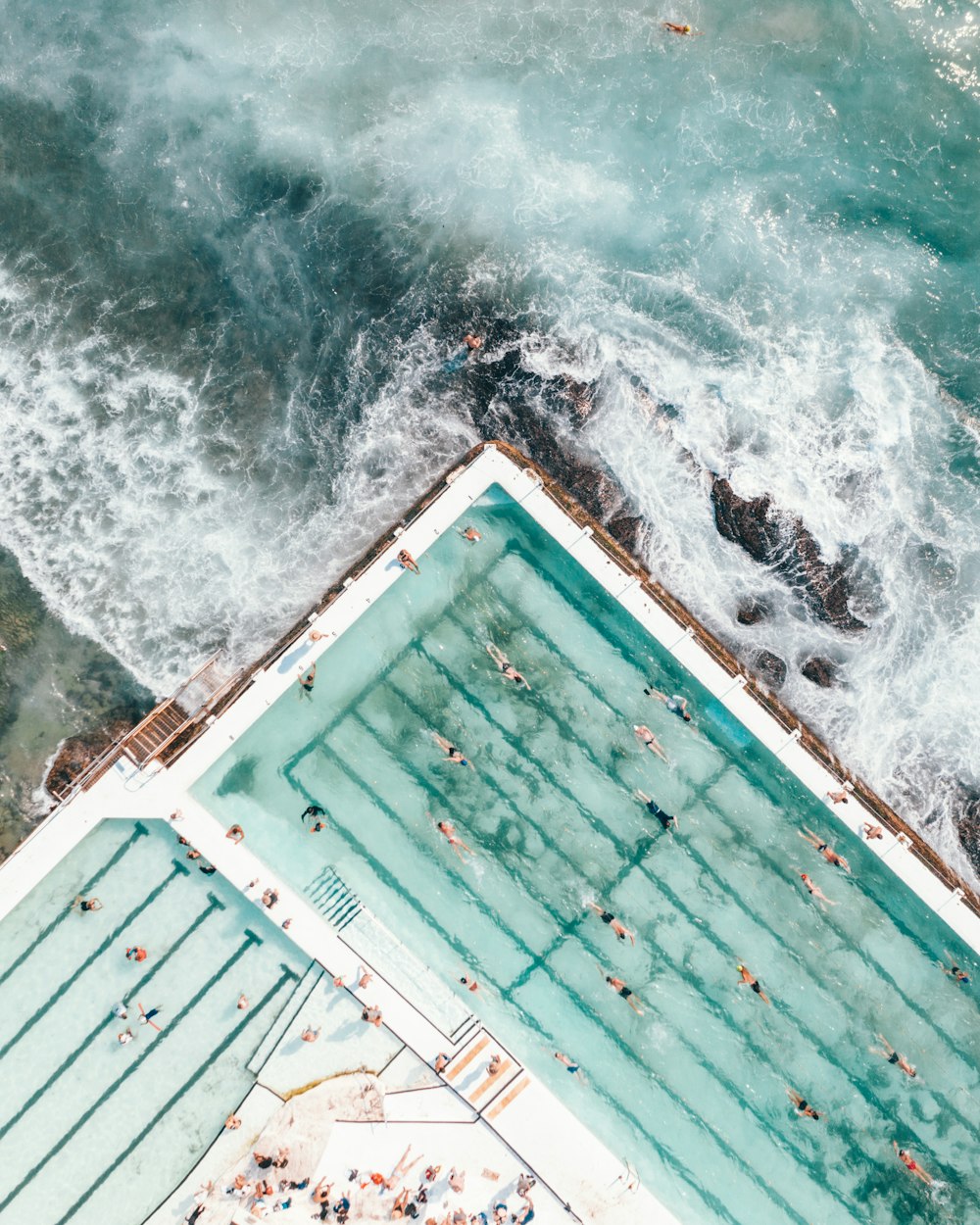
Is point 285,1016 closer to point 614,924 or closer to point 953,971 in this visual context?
point 614,924

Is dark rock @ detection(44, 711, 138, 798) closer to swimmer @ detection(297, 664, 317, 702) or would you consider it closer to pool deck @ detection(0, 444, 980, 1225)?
pool deck @ detection(0, 444, 980, 1225)

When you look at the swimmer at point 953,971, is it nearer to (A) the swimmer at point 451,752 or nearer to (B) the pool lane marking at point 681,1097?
(B) the pool lane marking at point 681,1097

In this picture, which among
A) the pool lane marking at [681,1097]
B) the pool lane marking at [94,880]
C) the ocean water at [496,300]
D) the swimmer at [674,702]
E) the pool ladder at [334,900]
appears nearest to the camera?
the pool lane marking at [94,880]

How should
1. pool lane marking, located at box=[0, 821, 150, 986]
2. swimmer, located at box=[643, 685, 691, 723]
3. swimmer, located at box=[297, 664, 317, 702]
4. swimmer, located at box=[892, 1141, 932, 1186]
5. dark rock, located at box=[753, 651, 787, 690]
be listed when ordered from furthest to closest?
1. dark rock, located at box=[753, 651, 787, 690]
2. swimmer, located at box=[643, 685, 691, 723]
3. swimmer, located at box=[892, 1141, 932, 1186]
4. swimmer, located at box=[297, 664, 317, 702]
5. pool lane marking, located at box=[0, 821, 150, 986]

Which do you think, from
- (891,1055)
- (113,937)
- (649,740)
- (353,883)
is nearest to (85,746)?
(113,937)

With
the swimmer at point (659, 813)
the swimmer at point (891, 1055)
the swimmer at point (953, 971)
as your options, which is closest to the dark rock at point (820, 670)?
the swimmer at point (659, 813)

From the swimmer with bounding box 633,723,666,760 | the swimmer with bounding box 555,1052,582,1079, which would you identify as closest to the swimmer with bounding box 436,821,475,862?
the swimmer with bounding box 633,723,666,760

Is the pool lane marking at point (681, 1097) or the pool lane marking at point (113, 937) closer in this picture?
the pool lane marking at point (113, 937)
